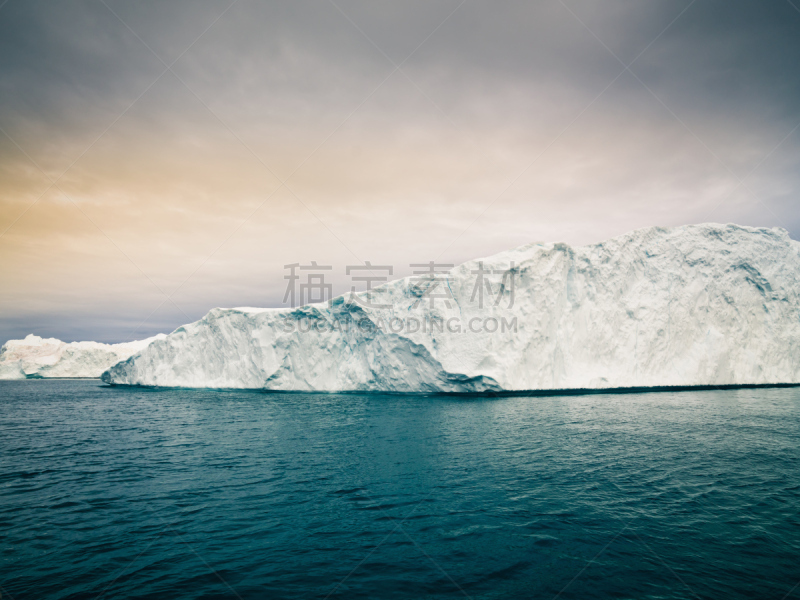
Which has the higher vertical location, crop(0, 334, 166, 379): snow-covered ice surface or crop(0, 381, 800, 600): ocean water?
crop(0, 334, 166, 379): snow-covered ice surface

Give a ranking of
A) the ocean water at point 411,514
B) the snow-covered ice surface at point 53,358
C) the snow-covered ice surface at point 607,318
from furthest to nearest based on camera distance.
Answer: the snow-covered ice surface at point 53,358 < the snow-covered ice surface at point 607,318 < the ocean water at point 411,514

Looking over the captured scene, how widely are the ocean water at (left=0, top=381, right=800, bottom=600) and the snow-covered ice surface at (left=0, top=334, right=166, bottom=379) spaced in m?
79.4

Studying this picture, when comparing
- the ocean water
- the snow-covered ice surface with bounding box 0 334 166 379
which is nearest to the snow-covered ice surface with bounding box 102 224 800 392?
the ocean water

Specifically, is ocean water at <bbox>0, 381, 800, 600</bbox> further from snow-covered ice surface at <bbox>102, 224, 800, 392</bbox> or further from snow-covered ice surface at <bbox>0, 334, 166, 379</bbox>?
snow-covered ice surface at <bbox>0, 334, 166, 379</bbox>

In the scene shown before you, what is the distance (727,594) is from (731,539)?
6.26 feet

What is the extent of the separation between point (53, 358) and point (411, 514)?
98.2 metres

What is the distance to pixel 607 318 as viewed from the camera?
29219 mm

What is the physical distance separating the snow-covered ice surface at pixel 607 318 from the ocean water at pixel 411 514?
12.4 meters

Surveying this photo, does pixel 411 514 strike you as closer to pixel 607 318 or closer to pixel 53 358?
pixel 607 318

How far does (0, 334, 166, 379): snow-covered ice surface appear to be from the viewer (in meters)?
76.4

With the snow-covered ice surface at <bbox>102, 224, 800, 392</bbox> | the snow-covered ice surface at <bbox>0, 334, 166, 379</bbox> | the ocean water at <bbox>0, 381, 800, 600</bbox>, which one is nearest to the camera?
the ocean water at <bbox>0, 381, 800, 600</bbox>

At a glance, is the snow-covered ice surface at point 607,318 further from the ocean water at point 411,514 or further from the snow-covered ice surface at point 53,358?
the snow-covered ice surface at point 53,358

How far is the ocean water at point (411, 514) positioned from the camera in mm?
Result: 5445

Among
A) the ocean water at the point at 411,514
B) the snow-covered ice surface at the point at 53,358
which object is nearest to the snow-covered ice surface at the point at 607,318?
the ocean water at the point at 411,514
